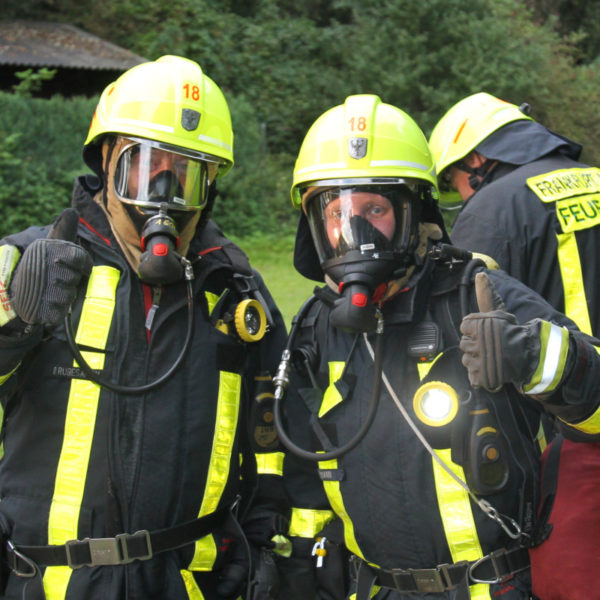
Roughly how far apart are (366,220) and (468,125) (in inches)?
71.6

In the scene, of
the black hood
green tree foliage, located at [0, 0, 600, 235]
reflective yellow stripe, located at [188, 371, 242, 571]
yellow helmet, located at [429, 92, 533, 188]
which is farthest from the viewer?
green tree foliage, located at [0, 0, 600, 235]

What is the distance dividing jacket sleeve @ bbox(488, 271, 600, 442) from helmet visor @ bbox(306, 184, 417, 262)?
1.65ft

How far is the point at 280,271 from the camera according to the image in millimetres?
12281

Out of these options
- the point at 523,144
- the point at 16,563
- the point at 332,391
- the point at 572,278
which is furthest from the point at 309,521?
Answer: the point at 523,144

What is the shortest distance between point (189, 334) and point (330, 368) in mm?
463

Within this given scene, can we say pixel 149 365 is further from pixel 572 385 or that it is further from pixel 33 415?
pixel 572 385

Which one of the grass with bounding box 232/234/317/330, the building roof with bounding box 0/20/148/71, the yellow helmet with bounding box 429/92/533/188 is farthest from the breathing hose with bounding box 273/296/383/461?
the building roof with bounding box 0/20/148/71

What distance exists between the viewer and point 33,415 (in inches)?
99.9

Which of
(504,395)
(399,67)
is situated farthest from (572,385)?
(399,67)

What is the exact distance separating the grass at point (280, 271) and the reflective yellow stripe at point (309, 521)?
4.69 m

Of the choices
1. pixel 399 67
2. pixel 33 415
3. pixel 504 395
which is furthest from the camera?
pixel 399 67

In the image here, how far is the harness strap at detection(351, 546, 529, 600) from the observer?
→ 2.30 meters

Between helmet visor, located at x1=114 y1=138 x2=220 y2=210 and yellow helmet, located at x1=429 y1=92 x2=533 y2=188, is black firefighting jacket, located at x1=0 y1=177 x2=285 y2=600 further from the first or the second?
yellow helmet, located at x1=429 y1=92 x2=533 y2=188

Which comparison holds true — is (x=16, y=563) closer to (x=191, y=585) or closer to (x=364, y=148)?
(x=191, y=585)
